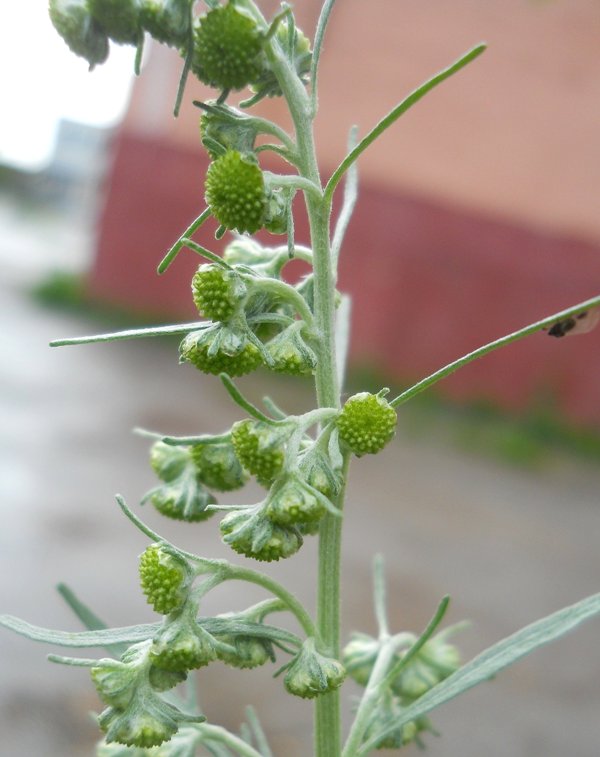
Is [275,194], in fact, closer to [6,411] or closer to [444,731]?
[444,731]

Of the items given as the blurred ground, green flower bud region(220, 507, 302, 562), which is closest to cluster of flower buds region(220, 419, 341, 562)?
green flower bud region(220, 507, 302, 562)

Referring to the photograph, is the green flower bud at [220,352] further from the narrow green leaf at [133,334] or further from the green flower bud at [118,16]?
the green flower bud at [118,16]

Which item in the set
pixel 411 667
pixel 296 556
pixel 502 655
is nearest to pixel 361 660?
pixel 411 667

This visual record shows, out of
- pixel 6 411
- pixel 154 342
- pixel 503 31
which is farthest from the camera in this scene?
pixel 154 342

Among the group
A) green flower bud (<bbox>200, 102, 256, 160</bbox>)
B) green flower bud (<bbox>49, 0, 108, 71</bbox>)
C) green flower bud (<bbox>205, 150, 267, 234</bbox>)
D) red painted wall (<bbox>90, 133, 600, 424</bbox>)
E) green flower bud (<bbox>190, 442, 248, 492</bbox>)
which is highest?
green flower bud (<bbox>49, 0, 108, 71</bbox>)

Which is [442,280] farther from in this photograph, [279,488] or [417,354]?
[279,488]

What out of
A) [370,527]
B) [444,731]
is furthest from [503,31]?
[444,731]

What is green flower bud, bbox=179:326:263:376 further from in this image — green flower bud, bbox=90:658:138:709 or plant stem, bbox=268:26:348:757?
green flower bud, bbox=90:658:138:709
